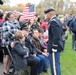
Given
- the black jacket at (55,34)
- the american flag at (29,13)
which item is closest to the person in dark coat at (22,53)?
the black jacket at (55,34)

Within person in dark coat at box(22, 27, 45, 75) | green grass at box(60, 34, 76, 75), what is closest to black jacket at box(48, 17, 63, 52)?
person in dark coat at box(22, 27, 45, 75)

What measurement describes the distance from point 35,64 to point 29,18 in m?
3.31

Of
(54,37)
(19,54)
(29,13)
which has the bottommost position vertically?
(19,54)

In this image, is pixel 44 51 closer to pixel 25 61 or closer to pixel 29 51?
pixel 29 51

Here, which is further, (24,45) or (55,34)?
Answer: (24,45)

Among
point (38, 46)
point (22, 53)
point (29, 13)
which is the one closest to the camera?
point (22, 53)

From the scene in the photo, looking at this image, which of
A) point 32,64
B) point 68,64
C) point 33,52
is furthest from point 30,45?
point 68,64

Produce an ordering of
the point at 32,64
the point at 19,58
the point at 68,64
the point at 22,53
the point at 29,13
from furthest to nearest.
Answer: the point at 29,13, the point at 68,64, the point at 32,64, the point at 19,58, the point at 22,53

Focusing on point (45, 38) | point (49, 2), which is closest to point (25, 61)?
point (45, 38)

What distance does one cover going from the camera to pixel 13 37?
756 cm

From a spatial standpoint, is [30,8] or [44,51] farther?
[30,8]

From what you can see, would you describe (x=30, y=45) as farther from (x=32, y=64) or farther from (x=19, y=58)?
(x=19, y=58)

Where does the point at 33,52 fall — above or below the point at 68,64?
above

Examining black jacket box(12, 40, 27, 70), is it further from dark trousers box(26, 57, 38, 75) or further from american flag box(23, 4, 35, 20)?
american flag box(23, 4, 35, 20)
